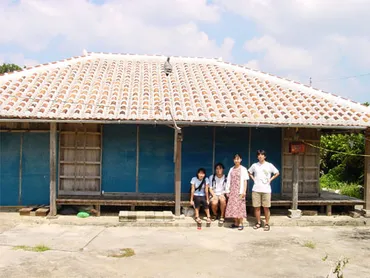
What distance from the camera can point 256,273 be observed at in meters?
6.32

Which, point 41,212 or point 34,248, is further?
point 41,212

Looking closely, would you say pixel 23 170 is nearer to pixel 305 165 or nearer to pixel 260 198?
pixel 260 198

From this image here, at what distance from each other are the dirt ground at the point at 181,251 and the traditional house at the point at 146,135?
107 centimetres

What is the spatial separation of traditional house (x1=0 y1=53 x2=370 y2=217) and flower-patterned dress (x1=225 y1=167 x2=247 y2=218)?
3.92 feet

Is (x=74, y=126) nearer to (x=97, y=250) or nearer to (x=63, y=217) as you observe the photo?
(x=63, y=217)

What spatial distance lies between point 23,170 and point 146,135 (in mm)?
3280

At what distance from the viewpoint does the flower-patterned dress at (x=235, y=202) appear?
909cm

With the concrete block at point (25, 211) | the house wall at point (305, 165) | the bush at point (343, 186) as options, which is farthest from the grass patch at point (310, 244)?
the bush at point (343, 186)

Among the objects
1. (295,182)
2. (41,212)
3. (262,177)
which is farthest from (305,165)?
(41,212)

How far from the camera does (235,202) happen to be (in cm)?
912

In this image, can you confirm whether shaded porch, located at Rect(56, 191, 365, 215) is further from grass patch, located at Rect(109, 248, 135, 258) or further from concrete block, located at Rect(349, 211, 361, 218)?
grass patch, located at Rect(109, 248, 135, 258)

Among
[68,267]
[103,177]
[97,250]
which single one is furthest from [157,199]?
[68,267]

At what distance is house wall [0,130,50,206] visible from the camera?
10.3 metres

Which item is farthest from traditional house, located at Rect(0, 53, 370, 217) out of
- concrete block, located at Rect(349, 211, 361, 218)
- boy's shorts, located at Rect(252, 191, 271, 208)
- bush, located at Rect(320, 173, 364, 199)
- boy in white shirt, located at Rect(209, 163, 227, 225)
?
bush, located at Rect(320, 173, 364, 199)
